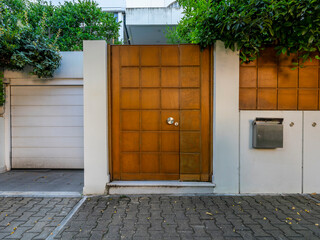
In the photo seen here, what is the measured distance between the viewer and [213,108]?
148 inches

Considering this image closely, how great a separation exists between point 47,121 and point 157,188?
3691mm

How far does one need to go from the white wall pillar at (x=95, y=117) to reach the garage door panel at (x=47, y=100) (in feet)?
6.32

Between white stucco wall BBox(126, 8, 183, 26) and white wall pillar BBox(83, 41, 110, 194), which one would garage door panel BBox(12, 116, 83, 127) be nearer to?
white wall pillar BBox(83, 41, 110, 194)

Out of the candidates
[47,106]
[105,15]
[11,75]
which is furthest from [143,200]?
[105,15]

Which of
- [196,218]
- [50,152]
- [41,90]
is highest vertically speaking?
[41,90]

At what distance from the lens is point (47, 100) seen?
5.34 meters

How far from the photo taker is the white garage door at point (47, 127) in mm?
5332

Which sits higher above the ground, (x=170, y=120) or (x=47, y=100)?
(x=47, y=100)

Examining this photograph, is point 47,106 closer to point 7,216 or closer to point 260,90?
point 7,216

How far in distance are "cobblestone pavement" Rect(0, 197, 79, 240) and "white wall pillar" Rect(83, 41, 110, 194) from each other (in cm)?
51

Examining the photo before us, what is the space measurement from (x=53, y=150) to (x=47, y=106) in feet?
4.00

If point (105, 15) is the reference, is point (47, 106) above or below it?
below

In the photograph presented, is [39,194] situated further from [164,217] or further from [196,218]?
[196,218]

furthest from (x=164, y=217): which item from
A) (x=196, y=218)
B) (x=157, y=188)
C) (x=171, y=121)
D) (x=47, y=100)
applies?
(x=47, y=100)
